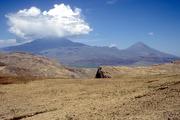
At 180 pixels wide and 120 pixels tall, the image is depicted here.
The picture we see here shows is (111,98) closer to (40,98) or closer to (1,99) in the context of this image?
(40,98)

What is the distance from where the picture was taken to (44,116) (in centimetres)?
2252

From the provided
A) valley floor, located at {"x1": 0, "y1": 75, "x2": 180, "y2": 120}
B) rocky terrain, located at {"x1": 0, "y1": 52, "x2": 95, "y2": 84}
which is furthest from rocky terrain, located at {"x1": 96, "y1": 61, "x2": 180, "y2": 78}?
rocky terrain, located at {"x1": 0, "y1": 52, "x2": 95, "y2": 84}

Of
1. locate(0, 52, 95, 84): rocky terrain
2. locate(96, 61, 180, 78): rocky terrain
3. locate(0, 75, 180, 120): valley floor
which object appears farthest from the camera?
locate(0, 52, 95, 84): rocky terrain

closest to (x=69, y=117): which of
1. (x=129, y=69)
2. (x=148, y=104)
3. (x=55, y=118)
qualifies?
(x=55, y=118)

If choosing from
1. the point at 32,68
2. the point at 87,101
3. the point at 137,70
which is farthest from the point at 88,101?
the point at 32,68

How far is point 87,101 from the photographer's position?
2555 cm

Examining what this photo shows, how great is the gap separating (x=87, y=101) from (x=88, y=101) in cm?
12

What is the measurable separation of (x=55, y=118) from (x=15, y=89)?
52.5 ft

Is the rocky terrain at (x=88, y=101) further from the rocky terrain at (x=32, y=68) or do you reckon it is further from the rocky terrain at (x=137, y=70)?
the rocky terrain at (x=32, y=68)

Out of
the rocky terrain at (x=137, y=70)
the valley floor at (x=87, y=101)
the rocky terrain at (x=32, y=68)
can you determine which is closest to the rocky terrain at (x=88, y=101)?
the valley floor at (x=87, y=101)

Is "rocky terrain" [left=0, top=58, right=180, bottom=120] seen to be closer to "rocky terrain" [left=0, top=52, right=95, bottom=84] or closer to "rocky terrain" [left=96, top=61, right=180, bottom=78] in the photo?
"rocky terrain" [left=96, top=61, right=180, bottom=78]

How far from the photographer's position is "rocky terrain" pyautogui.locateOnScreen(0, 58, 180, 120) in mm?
18973

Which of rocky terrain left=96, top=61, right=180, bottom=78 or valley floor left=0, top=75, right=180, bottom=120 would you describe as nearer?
valley floor left=0, top=75, right=180, bottom=120

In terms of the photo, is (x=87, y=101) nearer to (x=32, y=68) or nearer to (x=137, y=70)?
(x=137, y=70)
